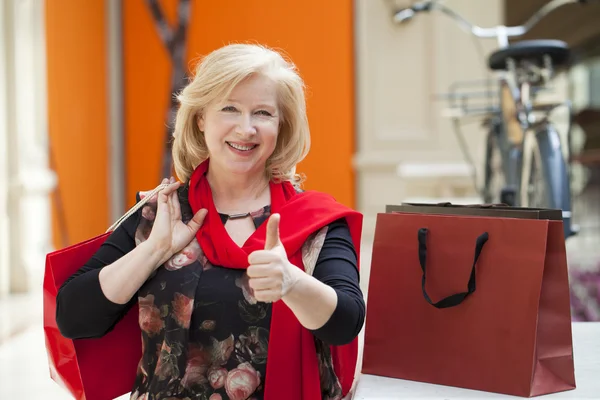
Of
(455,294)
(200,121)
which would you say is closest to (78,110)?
(200,121)

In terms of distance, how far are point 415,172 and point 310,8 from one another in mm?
1603

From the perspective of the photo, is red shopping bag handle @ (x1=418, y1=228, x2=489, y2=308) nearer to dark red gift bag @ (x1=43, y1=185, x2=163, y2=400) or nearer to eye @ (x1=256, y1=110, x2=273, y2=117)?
eye @ (x1=256, y1=110, x2=273, y2=117)

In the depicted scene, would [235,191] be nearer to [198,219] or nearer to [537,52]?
[198,219]

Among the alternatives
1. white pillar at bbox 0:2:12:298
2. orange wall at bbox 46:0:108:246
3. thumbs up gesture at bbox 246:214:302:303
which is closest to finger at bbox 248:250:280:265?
thumbs up gesture at bbox 246:214:302:303

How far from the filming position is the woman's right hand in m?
1.16

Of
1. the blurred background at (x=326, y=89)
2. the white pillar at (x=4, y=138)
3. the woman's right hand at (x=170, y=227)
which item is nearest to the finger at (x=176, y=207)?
the woman's right hand at (x=170, y=227)

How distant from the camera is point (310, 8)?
5.69 metres

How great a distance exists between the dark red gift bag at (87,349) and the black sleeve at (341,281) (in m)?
0.34

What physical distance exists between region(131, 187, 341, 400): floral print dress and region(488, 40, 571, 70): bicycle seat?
1.65 meters

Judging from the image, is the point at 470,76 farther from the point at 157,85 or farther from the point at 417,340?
the point at 417,340

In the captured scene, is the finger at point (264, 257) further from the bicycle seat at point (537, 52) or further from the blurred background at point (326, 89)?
the blurred background at point (326, 89)

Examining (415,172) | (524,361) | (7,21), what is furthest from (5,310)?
(415,172)

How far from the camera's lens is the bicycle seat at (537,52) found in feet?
7.79

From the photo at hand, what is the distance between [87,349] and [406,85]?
4788mm
